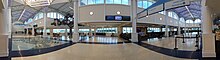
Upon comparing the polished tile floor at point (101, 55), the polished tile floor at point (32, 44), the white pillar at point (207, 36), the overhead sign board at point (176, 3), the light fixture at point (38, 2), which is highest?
the light fixture at point (38, 2)

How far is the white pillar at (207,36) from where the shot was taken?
306 inches

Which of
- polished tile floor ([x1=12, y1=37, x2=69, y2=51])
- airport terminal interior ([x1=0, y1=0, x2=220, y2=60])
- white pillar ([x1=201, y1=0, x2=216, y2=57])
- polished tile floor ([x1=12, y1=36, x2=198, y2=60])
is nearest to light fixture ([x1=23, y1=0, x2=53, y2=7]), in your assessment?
airport terminal interior ([x1=0, y1=0, x2=220, y2=60])

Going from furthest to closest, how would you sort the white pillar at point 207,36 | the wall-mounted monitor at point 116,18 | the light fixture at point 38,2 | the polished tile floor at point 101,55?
the light fixture at point 38,2 < the wall-mounted monitor at point 116,18 < the white pillar at point 207,36 < the polished tile floor at point 101,55

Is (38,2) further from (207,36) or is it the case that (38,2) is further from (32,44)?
(207,36)

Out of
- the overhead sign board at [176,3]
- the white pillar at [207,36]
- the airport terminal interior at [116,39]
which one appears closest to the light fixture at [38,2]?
the airport terminal interior at [116,39]

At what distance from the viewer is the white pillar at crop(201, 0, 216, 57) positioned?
776cm

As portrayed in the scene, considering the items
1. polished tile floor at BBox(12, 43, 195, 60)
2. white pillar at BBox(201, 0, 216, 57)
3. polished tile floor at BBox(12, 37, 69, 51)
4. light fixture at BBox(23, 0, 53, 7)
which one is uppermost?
light fixture at BBox(23, 0, 53, 7)

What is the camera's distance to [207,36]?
25.8ft

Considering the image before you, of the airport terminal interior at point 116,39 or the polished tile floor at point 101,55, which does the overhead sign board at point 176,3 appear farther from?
the polished tile floor at point 101,55

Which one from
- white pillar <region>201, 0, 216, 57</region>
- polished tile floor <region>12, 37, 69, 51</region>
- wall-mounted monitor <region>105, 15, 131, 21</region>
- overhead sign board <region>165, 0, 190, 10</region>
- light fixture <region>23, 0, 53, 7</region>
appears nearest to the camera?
overhead sign board <region>165, 0, 190, 10</region>

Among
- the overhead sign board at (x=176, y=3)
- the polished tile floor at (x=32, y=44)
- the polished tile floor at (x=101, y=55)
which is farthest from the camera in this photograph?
the polished tile floor at (x=32, y=44)

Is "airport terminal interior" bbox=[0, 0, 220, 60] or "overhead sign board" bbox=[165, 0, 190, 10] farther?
"airport terminal interior" bbox=[0, 0, 220, 60]

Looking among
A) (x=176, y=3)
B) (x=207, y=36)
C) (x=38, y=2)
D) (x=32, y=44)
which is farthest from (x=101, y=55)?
(x=38, y=2)

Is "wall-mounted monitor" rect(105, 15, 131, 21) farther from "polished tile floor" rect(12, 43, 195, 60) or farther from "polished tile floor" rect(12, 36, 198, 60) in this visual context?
"polished tile floor" rect(12, 43, 195, 60)
